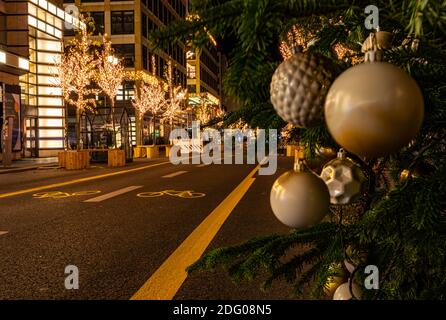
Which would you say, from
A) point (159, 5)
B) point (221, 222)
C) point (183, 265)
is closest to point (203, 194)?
point (221, 222)

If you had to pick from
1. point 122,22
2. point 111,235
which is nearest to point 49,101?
point 122,22

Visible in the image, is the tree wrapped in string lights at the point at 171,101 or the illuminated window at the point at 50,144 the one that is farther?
the tree wrapped in string lights at the point at 171,101

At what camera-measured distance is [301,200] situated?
927 mm

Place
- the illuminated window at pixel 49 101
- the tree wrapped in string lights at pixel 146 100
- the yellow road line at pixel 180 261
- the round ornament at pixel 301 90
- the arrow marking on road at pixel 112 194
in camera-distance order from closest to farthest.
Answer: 1. the round ornament at pixel 301 90
2. the yellow road line at pixel 180 261
3. the arrow marking on road at pixel 112 194
4. the illuminated window at pixel 49 101
5. the tree wrapped in string lights at pixel 146 100

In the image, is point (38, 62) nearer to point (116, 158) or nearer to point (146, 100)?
point (116, 158)

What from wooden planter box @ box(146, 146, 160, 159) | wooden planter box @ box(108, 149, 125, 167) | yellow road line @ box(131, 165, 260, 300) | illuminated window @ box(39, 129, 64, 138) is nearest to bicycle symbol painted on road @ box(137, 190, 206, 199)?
yellow road line @ box(131, 165, 260, 300)

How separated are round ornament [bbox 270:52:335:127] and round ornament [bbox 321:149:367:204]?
377mm

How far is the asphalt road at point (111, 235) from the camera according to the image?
3.42 meters

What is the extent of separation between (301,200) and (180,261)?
3.41 m

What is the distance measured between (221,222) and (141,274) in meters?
2.54

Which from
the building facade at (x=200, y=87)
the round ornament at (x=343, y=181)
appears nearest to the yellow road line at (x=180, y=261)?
the round ornament at (x=343, y=181)

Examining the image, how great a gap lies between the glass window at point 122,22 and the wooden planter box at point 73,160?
31235mm

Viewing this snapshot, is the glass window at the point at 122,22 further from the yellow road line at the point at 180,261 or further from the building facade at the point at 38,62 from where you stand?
the yellow road line at the point at 180,261

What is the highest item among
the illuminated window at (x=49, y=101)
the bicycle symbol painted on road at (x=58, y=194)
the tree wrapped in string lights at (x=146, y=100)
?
the tree wrapped in string lights at (x=146, y=100)
